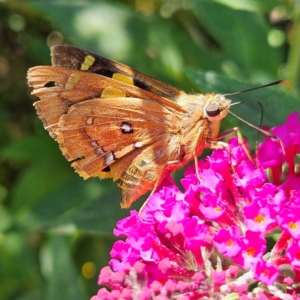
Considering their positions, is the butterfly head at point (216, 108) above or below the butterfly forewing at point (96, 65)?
below

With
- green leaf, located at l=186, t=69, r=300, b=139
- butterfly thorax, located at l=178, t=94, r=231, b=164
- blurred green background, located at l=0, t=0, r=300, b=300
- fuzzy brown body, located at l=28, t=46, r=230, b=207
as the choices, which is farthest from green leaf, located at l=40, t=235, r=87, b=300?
green leaf, located at l=186, t=69, r=300, b=139

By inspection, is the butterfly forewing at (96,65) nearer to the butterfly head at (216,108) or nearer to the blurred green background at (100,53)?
the butterfly head at (216,108)

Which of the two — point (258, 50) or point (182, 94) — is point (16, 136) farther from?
point (182, 94)

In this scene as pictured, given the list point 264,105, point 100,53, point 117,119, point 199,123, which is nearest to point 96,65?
point 117,119

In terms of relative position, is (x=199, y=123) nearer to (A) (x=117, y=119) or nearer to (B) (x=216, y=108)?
(B) (x=216, y=108)

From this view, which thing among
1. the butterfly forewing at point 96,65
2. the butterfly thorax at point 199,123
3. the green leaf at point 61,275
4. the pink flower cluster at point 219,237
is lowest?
the green leaf at point 61,275

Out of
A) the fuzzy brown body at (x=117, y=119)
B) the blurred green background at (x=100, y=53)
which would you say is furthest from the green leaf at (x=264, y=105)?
the blurred green background at (x=100, y=53)

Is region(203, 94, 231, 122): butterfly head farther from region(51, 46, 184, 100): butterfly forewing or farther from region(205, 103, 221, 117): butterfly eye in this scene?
region(51, 46, 184, 100): butterfly forewing
